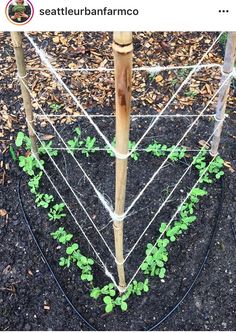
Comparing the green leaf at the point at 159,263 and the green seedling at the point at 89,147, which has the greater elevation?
the green seedling at the point at 89,147

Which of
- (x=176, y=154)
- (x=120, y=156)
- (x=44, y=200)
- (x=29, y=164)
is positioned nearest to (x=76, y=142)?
(x=29, y=164)

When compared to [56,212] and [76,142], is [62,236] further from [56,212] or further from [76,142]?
[76,142]

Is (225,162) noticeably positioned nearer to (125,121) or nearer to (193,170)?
(193,170)

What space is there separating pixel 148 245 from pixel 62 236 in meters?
0.44

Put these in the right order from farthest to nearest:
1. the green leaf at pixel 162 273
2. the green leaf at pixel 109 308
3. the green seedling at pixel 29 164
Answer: the green seedling at pixel 29 164, the green leaf at pixel 162 273, the green leaf at pixel 109 308

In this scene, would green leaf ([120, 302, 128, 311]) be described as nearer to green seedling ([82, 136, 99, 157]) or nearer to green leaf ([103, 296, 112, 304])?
green leaf ([103, 296, 112, 304])

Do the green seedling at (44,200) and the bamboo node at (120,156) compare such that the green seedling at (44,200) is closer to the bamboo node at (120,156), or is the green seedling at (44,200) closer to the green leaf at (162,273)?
the green leaf at (162,273)

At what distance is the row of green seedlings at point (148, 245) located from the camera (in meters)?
2.10

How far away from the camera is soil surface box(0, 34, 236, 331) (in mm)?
2057

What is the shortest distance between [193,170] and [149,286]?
732 mm

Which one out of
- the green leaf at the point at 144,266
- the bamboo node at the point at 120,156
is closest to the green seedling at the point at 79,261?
the green leaf at the point at 144,266

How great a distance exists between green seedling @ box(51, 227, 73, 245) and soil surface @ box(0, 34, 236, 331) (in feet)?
0.11
